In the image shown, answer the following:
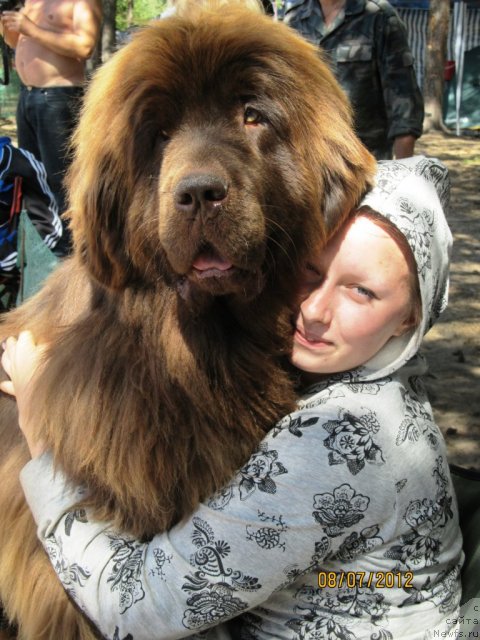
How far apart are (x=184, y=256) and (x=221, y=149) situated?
0.26m

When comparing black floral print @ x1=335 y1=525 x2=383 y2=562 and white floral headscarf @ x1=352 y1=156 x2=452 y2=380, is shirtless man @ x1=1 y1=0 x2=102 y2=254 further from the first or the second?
black floral print @ x1=335 y1=525 x2=383 y2=562

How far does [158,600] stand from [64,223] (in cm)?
273

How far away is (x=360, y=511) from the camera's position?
5.05 ft

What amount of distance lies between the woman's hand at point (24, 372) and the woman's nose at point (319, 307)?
78cm

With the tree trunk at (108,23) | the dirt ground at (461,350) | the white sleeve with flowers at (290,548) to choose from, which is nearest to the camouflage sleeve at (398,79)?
the dirt ground at (461,350)

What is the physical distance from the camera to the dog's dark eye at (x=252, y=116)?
1.77 metres

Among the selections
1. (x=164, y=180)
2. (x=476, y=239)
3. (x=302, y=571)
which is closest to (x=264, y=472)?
(x=302, y=571)

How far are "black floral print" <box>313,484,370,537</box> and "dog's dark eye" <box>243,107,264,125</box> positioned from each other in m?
0.89

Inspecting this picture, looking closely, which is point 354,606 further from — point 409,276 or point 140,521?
point 409,276

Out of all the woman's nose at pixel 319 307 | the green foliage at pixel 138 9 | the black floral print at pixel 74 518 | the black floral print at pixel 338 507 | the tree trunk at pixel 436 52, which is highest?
the woman's nose at pixel 319 307

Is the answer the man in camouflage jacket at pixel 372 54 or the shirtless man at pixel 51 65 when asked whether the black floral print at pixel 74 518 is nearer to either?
the man in camouflage jacket at pixel 372 54

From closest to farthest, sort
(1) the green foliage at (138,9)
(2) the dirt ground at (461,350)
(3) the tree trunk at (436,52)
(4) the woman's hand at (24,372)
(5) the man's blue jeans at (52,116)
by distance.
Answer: (4) the woman's hand at (24,372)
(2) the dirt ground at (461,350)
(5) the man's blue jeans at (52,116)
(3) the tree trunk at (436,52)
(1) the green foliage at (138,9)
